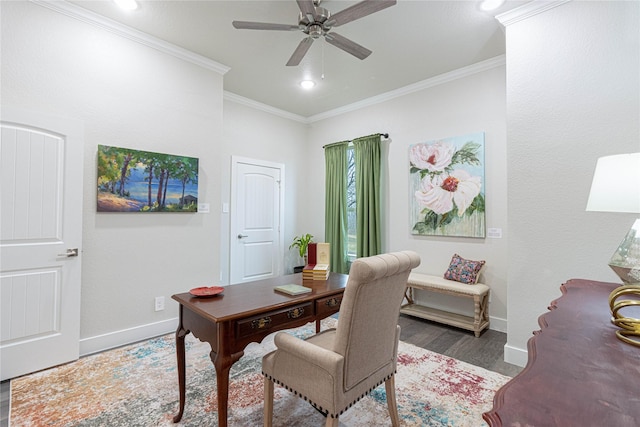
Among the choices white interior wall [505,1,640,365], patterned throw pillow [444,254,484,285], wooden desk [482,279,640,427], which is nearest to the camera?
wooden desk [482,279,640,427]

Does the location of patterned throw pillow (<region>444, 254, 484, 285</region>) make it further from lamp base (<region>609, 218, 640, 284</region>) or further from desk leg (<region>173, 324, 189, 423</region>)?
desk leg (<region>173, 324, 189, 423</region>)

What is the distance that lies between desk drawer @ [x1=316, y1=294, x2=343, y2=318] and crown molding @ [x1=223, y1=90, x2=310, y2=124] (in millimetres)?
3628

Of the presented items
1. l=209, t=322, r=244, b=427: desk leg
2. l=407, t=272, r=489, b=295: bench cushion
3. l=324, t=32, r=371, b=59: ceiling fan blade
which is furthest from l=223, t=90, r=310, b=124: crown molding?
l=209, t=322, r=244, b=427: desk leg

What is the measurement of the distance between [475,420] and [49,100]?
13.0ft

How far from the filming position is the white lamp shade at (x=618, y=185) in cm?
126

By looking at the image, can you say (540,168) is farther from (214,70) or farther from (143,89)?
(143,89)

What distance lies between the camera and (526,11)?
2508mm

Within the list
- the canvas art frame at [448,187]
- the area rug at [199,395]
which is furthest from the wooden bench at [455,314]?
the area rug at [199,395]

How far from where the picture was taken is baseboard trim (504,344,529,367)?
2536mm

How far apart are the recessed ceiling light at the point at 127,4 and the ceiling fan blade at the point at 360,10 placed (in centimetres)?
168

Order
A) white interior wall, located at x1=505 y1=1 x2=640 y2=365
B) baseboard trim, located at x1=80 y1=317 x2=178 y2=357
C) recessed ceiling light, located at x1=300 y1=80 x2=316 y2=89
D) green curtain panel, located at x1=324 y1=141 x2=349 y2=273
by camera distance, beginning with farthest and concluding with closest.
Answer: green curtain panel, located at x1=324 y1=141 x2=349 y2=273 < recessed ceiling light, located at x1=300 y1=80 x2=316 y2=89 < baseboard trim, located at x1=80 y1=317 x2=178 y2=357 < white interior wall, located at x1=505 y1=1 x2=640 y2=365

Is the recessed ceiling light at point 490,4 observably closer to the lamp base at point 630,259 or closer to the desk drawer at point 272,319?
the lamp base at point 630,259

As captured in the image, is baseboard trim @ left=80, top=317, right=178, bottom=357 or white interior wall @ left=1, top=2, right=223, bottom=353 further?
baseboard trim @ left=80, top=317, right=178, bottom=357

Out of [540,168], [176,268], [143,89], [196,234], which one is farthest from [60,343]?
[540,168]
